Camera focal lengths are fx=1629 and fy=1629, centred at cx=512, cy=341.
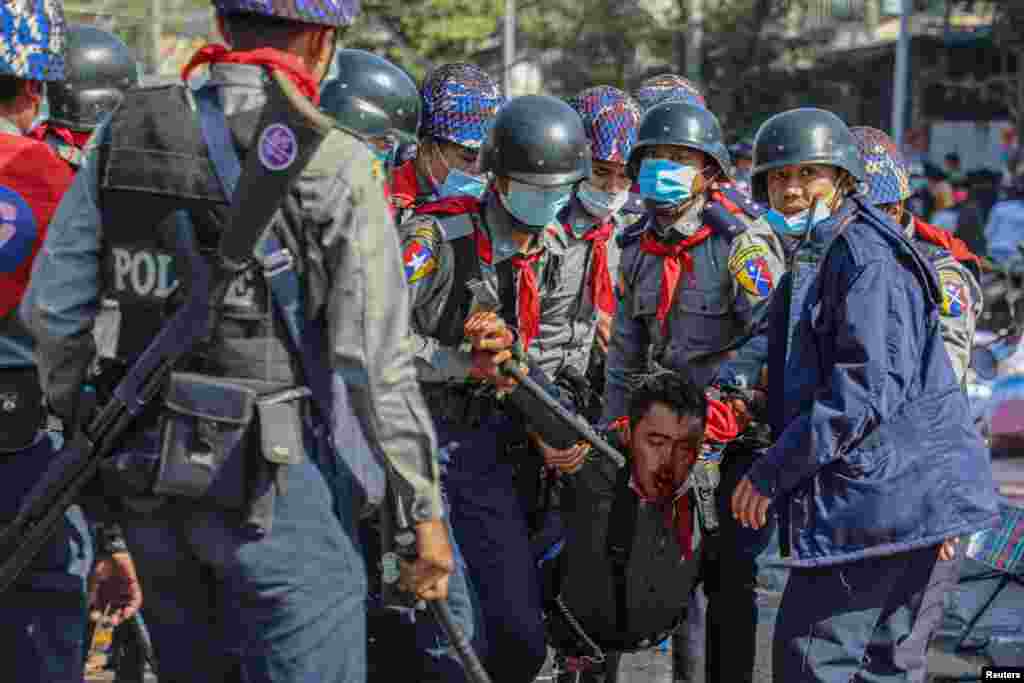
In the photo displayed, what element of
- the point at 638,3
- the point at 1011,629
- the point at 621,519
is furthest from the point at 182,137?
the point at 638,3

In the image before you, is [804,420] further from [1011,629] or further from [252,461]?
[1011,629]

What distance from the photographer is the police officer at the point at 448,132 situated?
6.85 m

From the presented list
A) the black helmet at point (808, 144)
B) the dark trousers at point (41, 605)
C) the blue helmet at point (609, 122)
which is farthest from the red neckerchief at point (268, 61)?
the blue helmet at point (609, 122)

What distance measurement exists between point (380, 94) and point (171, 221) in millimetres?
2688

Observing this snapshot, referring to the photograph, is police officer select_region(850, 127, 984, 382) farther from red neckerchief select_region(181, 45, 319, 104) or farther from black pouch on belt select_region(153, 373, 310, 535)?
black pouch on belt select_region(153, 373, 310, 535)

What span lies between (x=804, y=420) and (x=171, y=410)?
1696 mm

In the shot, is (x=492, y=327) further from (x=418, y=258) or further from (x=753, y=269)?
(x=753, y=269)

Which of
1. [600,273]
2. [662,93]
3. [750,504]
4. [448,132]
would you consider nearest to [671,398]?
[600,273]

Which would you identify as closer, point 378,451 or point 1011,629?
point 378,451

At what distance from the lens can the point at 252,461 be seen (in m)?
3.31

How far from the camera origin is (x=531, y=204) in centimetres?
516

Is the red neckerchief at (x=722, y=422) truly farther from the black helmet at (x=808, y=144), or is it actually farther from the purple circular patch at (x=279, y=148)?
the purple circular patch at (x=279, y=148)

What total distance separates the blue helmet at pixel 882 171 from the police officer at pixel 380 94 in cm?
165

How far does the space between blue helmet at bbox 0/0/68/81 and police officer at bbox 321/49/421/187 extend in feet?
3.57
